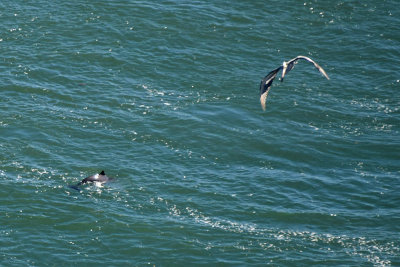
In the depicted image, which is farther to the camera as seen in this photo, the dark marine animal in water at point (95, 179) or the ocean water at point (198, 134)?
the dark marine animal in water at point (95, 179)

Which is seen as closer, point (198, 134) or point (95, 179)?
point (95, 179)

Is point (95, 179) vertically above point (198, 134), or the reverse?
point (198, 134)

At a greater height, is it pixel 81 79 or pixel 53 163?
pixel 81 79

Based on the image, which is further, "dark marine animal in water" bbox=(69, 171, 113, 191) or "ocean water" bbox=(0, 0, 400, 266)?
"dark marine animal in water" bbox=(69, 171, 113, 191)

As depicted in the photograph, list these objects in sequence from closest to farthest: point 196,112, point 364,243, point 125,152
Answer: point 364,243 < point 125,152 < point 196,112

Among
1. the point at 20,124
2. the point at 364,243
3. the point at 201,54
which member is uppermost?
the point at 201,54

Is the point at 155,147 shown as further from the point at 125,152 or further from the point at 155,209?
the point at 155,209

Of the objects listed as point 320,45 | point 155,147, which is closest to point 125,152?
point 155,147

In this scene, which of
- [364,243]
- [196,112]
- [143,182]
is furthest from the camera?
[196,112]
